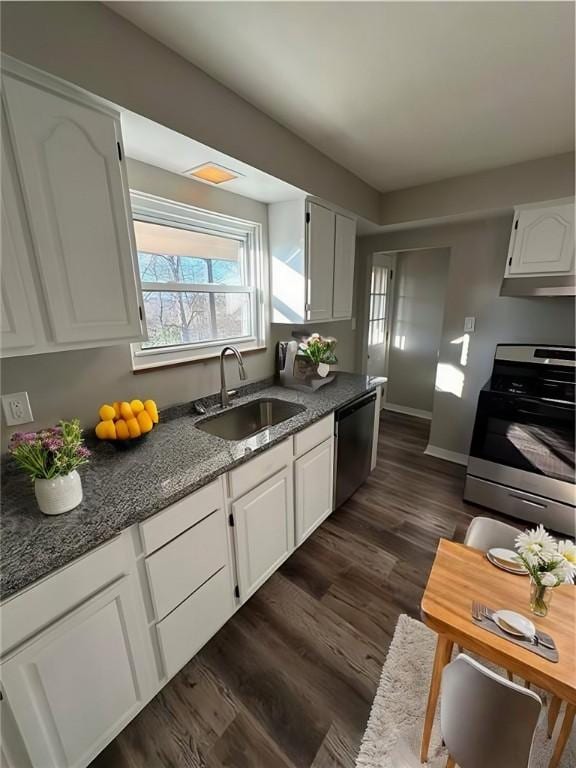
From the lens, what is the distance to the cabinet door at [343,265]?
2430 millimetres

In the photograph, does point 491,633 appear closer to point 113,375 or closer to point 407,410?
point 113,375

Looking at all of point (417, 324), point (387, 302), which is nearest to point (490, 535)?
point (417, 324)

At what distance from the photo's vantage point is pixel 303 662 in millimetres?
1412

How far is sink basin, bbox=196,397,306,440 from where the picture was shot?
1900mm

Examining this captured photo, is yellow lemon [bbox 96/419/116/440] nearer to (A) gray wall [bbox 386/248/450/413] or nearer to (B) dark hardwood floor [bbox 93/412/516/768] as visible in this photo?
(B) dark hardwood floor [bbox 93/412/516/768]

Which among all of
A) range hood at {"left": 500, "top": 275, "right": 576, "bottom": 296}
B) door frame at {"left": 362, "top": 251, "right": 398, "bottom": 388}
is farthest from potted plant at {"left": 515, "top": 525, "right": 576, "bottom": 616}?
door frame at {"left": 362, "top": 251, "right": 398, "bottom": 388}

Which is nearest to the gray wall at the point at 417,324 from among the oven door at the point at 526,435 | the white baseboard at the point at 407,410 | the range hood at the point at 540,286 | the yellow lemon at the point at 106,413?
the white baseboard at the point at 407,410

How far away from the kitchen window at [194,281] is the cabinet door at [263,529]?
900mm

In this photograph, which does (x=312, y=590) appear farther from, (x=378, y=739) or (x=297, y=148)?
(x=297, y=148)

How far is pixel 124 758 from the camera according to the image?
1118 mm

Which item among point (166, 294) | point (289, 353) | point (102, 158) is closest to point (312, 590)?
point (289, 353)

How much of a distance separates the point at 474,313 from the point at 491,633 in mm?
2538

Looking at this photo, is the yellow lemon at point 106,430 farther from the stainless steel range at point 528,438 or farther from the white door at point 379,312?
the white door at point 379,312

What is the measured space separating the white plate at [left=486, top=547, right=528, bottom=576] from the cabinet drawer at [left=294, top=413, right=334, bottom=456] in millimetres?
955
